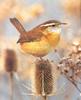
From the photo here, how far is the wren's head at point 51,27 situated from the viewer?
4.49 ft

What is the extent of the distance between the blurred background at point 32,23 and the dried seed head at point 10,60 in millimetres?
13

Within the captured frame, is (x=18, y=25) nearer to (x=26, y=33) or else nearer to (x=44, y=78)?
(x=26, y=33)

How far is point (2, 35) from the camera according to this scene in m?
1.37

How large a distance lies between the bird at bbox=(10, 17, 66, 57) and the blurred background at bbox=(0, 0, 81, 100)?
2cm

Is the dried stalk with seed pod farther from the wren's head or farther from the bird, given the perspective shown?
the wren's head

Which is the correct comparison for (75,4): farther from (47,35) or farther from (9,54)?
→ (9,54)

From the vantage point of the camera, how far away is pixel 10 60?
4.47ft

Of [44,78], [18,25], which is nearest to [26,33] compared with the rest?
[18,25]

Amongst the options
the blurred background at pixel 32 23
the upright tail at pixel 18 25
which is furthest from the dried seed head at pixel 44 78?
the upright tail at pixel 18 25

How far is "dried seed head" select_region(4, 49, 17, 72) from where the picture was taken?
136 cm

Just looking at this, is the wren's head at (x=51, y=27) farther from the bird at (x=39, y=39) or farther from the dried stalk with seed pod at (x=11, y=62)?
the dried stalk with seed pod at (x=11, y=62)

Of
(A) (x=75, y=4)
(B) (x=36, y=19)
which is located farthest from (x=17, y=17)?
(A) (x=75, y=4)

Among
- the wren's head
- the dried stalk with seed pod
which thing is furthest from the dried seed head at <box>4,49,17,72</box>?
the wren's head

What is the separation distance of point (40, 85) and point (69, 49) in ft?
0.66
